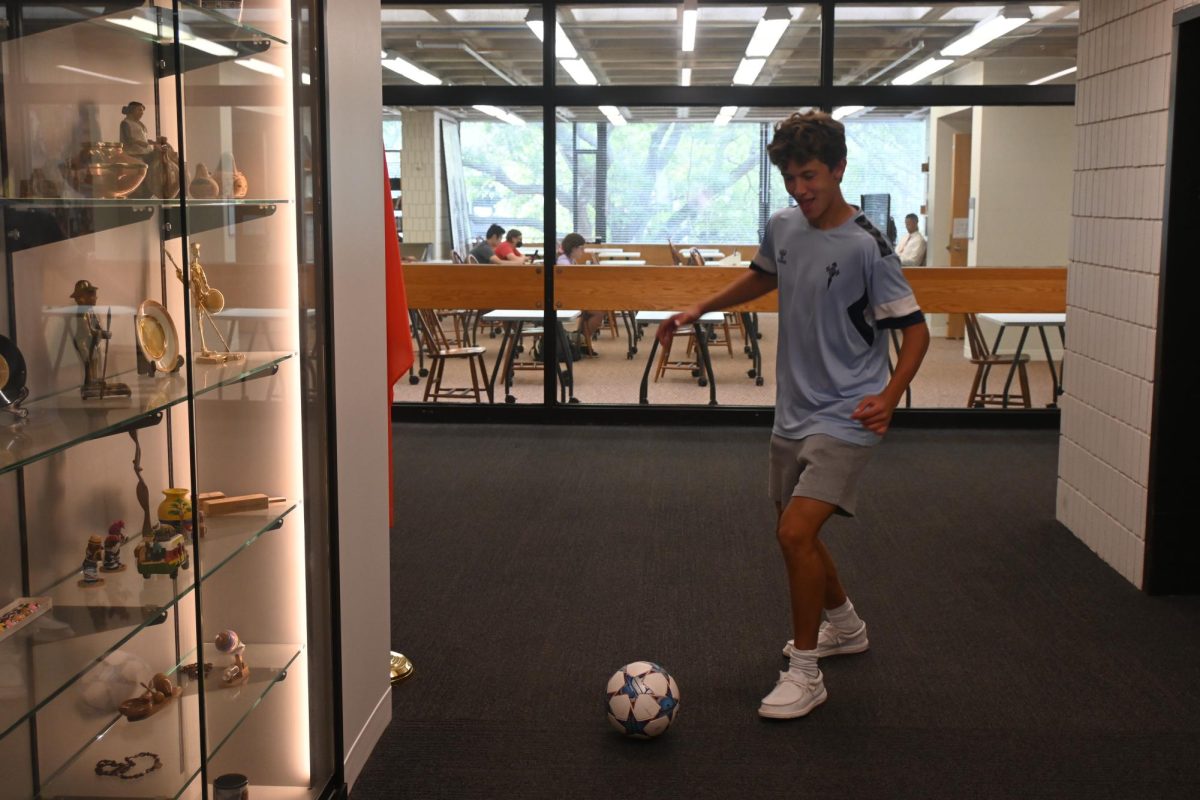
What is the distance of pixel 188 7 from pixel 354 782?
1783 mm

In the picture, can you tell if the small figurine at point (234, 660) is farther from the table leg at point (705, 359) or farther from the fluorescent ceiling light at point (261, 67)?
the table leg at point (705, 359)

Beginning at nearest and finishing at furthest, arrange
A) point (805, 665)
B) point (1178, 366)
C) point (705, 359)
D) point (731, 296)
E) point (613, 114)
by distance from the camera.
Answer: point (805, 665) < point (731, 296) < point (1178, 366) < point (613, 114) < point (705, 359)

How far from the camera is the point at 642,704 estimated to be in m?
3.09

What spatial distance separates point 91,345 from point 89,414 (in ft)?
0.60

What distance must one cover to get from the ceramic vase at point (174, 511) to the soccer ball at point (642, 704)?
1.33 meters

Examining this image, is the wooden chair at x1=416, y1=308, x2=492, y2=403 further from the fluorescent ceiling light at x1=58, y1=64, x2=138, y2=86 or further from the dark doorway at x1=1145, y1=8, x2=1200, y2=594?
the fluorescent ceiling light at x1=58, y1=64, x2=138, y2=86

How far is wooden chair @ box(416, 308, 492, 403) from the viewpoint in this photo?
7.80 m

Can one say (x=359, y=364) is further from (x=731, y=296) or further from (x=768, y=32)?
(x=768, y=32)

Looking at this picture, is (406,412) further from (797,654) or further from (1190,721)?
(1190,721)

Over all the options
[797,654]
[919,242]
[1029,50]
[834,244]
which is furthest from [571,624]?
[1029,50]

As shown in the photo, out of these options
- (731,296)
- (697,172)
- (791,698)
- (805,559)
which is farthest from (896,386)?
(697,172)

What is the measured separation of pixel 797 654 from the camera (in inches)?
132

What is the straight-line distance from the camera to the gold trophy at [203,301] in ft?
7.41

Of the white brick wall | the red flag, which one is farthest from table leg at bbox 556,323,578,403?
the red flag
